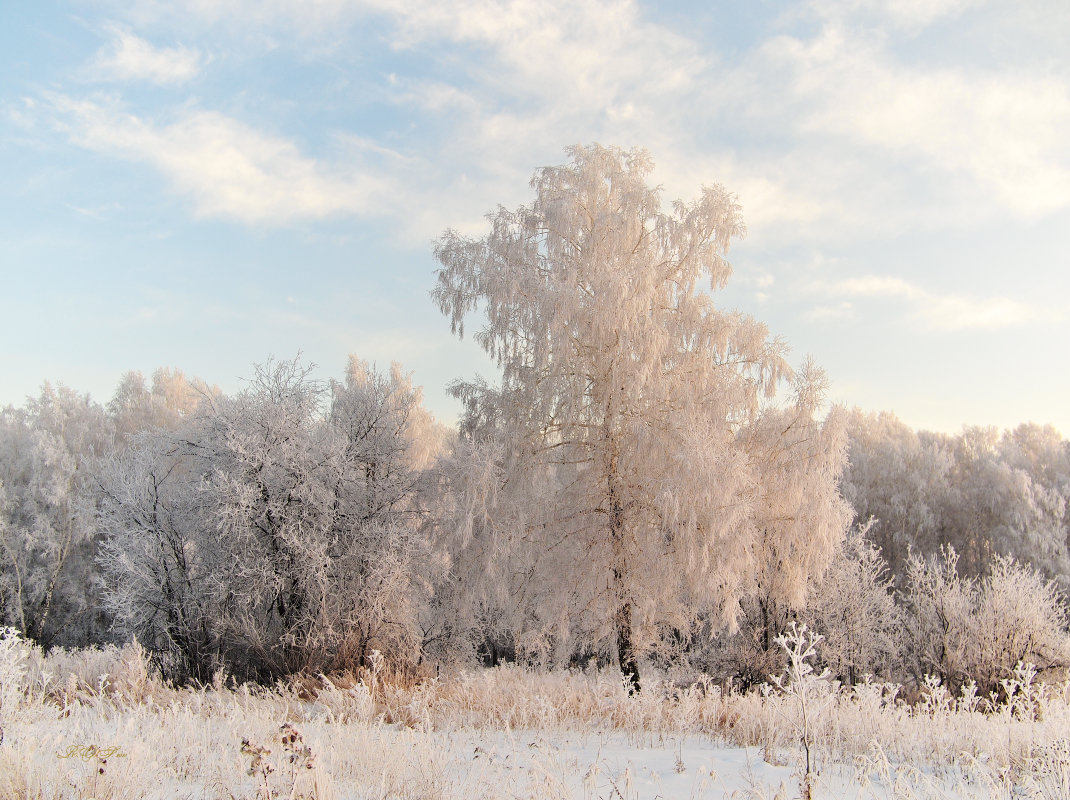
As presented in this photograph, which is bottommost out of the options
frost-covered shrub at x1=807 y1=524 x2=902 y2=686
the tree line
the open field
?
frost-covered shrub at x1=807 y1=524 x2=902 y2=686

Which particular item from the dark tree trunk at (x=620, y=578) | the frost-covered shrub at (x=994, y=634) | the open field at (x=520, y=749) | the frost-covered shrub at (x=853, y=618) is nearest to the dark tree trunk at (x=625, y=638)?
the dark tree trunk at (x=620, y=578)

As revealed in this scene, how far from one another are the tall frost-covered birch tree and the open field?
429 cm

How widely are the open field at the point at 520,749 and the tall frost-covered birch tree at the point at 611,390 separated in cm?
429

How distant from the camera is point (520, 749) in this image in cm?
567

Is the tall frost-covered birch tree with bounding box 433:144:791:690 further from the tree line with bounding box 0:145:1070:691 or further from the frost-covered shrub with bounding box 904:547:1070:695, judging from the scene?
the frost-covered shrub with bounding box 904:547:1070:695

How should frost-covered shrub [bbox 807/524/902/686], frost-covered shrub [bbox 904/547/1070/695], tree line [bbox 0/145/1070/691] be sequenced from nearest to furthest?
tree line [bbox 0/145/1070/691] < frost-covered shrub [bbox 904/547/1070/695] < frost-covered shrub [bbox 807/524/902/686]

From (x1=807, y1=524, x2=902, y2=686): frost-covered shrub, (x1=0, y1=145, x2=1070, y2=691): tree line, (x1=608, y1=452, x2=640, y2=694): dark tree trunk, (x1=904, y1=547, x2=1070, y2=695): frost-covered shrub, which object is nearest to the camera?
(x1=0, y1=145, x2=1070, y2=691): tree line

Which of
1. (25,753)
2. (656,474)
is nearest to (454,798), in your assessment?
(25,753)

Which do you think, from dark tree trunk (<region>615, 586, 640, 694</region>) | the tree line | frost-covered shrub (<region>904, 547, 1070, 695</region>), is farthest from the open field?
frost-covered shrub (<region>904, 547, 1070, 695</region>)

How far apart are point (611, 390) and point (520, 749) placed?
25.1ft

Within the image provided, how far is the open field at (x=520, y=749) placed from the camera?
3.98 metres

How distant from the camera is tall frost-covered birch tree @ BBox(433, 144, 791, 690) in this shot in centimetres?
1203

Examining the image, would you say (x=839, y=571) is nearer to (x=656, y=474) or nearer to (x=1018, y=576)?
(x=1018, y=576)

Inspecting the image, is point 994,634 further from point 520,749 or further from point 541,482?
point 520,749
